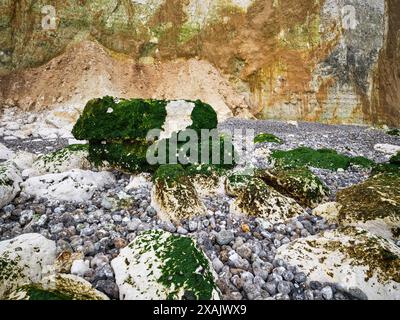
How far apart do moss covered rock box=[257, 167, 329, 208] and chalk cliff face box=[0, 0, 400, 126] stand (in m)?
18.2

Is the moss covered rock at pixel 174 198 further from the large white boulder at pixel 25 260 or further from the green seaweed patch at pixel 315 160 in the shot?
the green seaweed patch at pixel 315 160

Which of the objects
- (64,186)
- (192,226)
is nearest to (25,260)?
(192,226)

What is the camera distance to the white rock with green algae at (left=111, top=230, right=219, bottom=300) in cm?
266

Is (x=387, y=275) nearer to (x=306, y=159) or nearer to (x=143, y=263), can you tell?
(x=143, y=263)

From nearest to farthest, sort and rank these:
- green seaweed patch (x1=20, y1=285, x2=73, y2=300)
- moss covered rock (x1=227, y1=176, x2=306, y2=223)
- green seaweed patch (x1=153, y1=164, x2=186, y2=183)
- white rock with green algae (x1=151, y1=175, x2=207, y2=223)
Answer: green seaweed patch (x1=20, y1=285, x2=73, y2=300)
white rock with green algae (x1=151, y1=175, x2=207, y2=223)
moss covered rock (x1=227, y1=176, x2=306, y2=223)
green seaweed patch (x1=153, y1=164, x2=186, y2=183)

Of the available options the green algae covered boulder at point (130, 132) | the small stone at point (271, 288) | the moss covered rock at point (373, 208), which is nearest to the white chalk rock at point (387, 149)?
the moss covered rock at point (373, 208)

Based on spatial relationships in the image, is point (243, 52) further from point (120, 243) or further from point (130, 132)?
point (120, 243)

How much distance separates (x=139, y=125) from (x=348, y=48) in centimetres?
2590

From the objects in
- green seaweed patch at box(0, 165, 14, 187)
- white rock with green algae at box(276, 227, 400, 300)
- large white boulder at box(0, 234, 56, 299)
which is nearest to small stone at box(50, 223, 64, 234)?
large white boulder at box(0, 234, 56, 299)

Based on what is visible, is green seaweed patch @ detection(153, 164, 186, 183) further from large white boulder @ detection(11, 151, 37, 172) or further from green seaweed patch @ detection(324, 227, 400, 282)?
large white boulder @ detection(11, 151, 37, 172)

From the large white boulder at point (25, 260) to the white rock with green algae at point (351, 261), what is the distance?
2.63 m

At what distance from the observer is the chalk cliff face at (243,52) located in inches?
949

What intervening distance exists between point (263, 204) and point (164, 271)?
7.20ft

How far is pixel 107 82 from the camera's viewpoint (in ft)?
73.9
